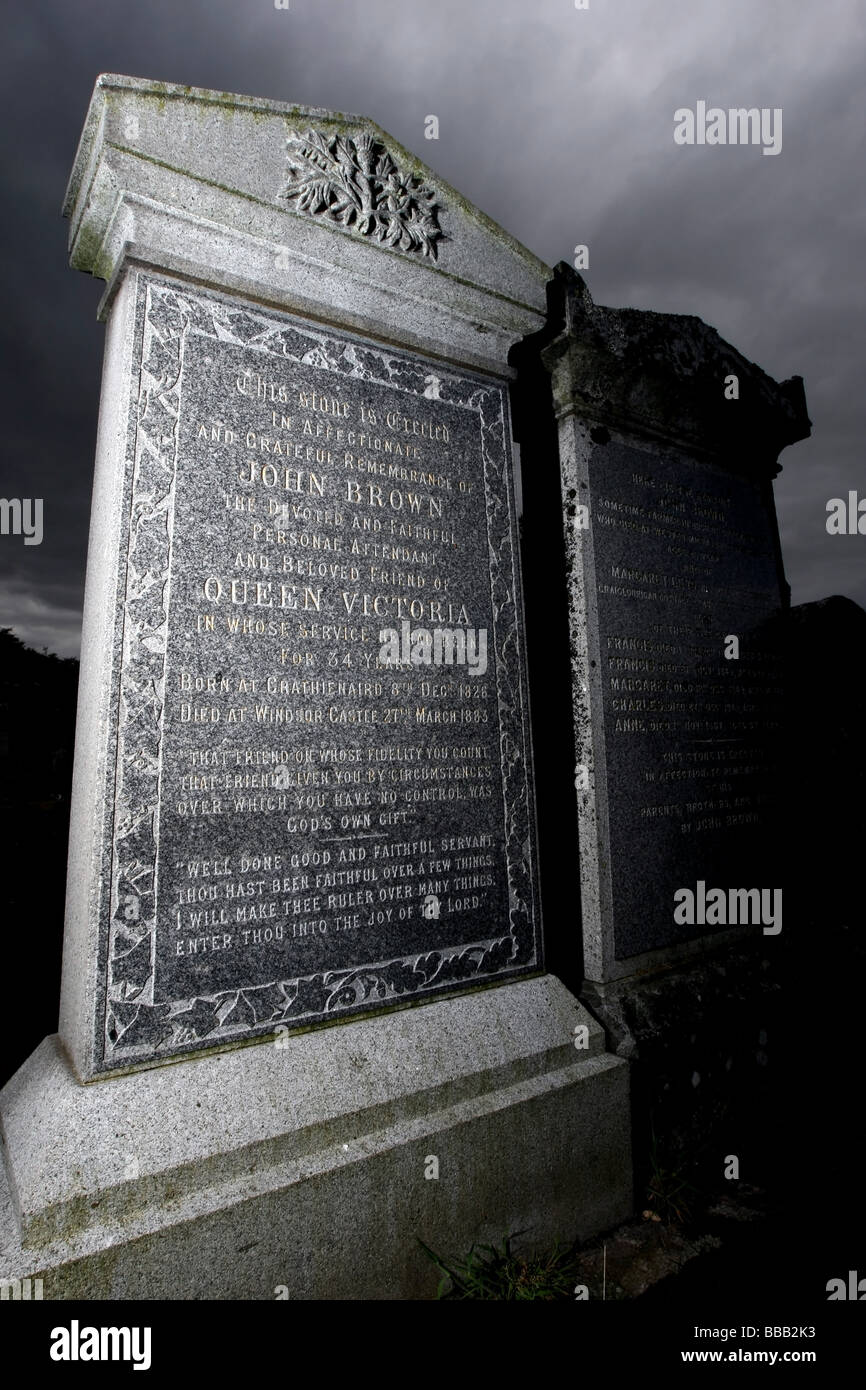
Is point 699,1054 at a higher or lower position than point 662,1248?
higher

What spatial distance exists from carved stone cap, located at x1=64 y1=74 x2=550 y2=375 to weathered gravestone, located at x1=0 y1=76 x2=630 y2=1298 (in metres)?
0.01

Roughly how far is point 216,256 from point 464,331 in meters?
1.13

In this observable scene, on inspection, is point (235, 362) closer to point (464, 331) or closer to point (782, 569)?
point (464, 331)

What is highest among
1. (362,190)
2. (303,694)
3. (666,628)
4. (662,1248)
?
(362,190)

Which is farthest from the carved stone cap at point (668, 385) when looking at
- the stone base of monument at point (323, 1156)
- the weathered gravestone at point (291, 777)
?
the stone base of monument at point (323, 1156)

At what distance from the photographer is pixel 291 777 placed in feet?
8.04

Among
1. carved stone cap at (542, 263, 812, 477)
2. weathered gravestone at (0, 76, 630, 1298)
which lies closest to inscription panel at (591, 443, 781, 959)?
carved stone cap at (542, 263, 812, 477)

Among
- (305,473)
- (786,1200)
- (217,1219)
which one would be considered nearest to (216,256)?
(305,473)

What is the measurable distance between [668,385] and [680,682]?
59.0 inches

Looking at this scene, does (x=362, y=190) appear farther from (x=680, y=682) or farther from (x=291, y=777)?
(x=680, y=682)

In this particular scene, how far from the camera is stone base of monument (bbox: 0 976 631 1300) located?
185 centimetres

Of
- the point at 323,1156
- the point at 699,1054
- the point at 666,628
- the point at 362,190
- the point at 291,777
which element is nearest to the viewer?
the point at 323,1156

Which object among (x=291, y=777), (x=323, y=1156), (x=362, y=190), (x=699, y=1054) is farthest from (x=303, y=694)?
(x=699, y=1054)

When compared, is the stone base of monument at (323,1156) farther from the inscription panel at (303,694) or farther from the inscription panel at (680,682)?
the inscription panel at (680,682)
